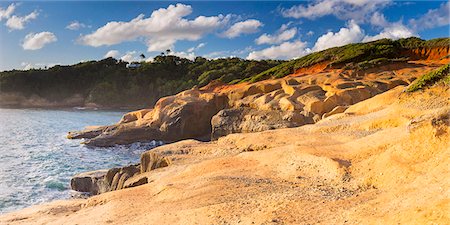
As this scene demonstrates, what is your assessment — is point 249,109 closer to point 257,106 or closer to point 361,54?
point 257,106

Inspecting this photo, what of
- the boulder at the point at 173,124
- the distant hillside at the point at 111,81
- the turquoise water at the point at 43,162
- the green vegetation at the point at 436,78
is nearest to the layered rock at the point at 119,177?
the turquoise water at the point at 43,162

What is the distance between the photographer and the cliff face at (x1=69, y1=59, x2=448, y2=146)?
938 inches

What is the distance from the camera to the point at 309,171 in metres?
10.4

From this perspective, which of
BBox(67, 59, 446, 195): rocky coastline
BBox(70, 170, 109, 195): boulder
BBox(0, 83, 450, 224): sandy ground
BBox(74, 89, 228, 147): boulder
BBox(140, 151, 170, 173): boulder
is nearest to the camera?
BBox(0, 83, 450, 224): sandy ground

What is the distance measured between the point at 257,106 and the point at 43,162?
13.5 m

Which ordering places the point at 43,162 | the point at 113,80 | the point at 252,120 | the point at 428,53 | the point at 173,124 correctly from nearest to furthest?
the point at 43,162
the point at 252,120
the point at 173,124
the point at 428,53
the point at 113,80

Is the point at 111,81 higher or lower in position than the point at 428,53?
higher

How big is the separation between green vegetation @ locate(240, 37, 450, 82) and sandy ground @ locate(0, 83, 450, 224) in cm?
2212

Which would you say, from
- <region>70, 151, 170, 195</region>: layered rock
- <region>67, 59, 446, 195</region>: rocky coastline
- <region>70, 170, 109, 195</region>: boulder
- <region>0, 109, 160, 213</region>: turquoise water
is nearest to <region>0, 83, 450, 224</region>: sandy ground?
<region>70, 151, 170, 195</region>: layered rock

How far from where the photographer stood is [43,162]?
2436 cm

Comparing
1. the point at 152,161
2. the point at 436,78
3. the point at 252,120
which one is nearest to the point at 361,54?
the point at 252,120

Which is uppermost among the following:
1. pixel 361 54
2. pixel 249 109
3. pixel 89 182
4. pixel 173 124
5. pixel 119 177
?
pixel 361 54

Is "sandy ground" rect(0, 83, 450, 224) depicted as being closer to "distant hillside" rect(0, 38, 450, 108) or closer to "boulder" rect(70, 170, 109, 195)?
"boulder" rect(70, 170, 109, 195)

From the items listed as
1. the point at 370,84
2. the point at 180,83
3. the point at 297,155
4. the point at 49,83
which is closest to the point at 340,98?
the point at 370,84
